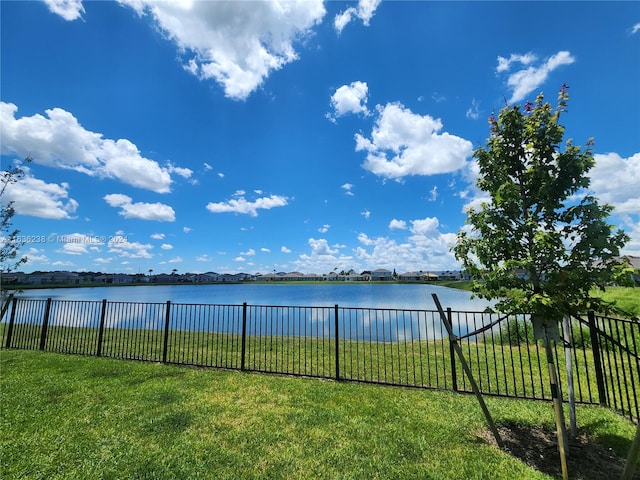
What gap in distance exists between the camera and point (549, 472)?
130 inches

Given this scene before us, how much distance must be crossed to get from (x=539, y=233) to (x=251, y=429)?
439 cm

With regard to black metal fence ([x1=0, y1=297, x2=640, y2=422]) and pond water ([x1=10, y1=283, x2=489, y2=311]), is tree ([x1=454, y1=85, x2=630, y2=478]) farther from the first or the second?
pond water ([x1=10, y1=283, x2=489, y2=311])

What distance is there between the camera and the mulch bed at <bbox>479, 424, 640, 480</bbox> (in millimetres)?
3316

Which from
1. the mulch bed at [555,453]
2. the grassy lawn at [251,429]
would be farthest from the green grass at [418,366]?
the mulch bed at [555,453]

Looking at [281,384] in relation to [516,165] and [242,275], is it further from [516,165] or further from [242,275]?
[242,275]

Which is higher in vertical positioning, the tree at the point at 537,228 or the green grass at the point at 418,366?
the tree at the point at 537,228

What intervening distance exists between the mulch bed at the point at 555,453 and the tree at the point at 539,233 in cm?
41

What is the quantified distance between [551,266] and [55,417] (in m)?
7.27

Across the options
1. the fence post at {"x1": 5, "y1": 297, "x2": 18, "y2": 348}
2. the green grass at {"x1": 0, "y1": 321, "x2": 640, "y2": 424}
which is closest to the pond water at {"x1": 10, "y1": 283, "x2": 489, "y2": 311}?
the green grass at {"x1": 0, "y1": 321, "x2": 640, "y2": 424}

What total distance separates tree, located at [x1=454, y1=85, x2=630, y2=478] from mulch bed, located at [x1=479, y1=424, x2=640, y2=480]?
409 mm

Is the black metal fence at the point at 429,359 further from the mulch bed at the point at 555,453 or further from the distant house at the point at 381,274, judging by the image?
the distant house at the point at 381,274

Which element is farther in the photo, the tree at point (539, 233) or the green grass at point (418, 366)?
the green grass at point (418, 366)

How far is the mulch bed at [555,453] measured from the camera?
3.32m

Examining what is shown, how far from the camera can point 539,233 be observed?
341cm
